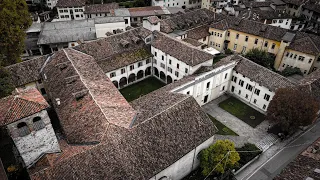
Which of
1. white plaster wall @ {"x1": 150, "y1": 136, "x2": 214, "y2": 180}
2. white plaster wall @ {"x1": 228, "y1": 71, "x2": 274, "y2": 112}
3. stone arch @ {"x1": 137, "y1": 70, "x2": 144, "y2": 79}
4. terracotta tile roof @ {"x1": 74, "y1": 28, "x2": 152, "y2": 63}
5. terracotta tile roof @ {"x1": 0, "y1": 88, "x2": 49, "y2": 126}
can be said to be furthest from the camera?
stone arch @ {"x1": 137, "y1": 70, "x2": 144, "y2": 79}

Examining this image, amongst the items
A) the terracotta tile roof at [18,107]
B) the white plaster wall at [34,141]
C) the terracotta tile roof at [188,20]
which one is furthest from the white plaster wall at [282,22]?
the terracotta tile roof at [18,107]

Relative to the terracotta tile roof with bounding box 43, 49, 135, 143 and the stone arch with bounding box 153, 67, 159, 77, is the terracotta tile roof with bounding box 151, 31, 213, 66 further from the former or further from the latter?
the terracotta tile roof with bounding box 43, 49, 135, 143

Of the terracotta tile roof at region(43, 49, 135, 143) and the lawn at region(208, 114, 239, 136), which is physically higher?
the terracotta tile roof at region(43, 49, 135, 143)

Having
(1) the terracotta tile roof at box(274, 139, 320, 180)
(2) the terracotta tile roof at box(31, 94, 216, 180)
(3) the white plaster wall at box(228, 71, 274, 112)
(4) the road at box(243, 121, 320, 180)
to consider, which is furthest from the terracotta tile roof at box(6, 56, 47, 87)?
(1) the terracotta tile roof at box(274, 139, 320, 180)

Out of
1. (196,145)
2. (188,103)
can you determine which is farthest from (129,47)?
(196,145)

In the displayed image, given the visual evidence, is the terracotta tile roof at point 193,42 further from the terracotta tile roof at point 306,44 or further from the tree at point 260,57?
the terracotta tile roof at point 306,44

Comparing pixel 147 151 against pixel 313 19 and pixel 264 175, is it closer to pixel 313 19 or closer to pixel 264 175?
pixel 264 175

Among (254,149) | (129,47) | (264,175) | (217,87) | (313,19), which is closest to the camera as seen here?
(264,175)
